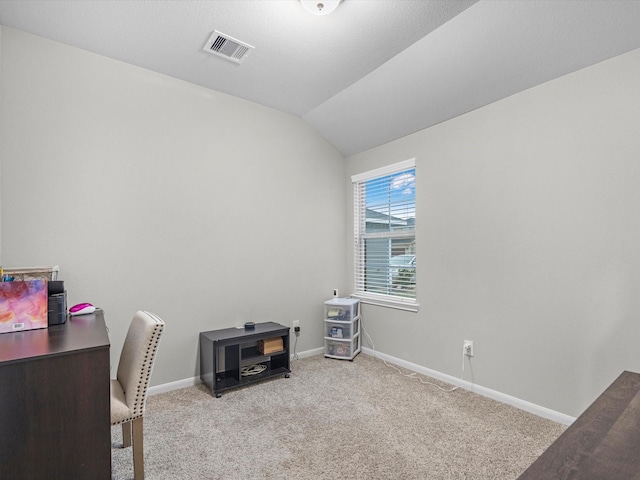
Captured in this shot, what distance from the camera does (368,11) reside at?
82.6 inches

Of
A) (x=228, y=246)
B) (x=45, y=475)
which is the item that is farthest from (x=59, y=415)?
(x=228, y=246)

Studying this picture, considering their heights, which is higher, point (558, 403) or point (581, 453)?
point (581, 453)

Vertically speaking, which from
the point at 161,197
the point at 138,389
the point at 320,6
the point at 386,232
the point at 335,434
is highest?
the point at 320,6

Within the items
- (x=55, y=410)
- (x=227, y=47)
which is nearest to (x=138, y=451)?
(x=55, y=410)

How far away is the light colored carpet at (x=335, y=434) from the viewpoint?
1.85 meters

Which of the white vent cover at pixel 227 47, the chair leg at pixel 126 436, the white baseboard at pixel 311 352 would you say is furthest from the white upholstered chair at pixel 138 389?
the white baseboard at pixel 311 352

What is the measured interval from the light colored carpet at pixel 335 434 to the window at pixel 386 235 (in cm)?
98

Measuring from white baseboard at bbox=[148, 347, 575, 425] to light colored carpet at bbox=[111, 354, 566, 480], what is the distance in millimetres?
60

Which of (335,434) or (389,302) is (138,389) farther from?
(389,302)

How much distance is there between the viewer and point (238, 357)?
3.00 m

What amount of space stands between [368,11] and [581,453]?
2.32 metres

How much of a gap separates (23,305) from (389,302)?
9.46 feet

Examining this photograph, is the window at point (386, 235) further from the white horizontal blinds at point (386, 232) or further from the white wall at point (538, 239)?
the white wall at point (538, 239)

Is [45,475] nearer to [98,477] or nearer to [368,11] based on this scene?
[98,477]
